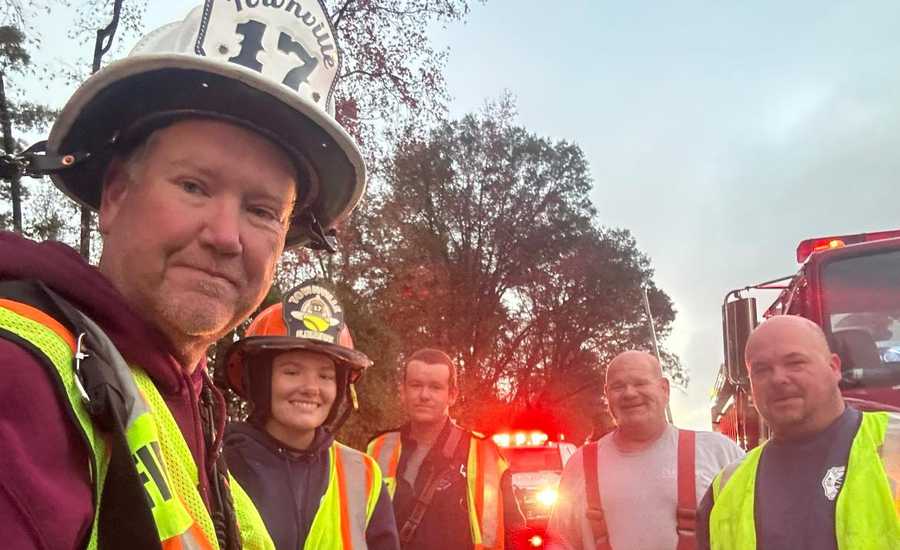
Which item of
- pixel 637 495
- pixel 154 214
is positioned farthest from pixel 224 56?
pixel 637 495

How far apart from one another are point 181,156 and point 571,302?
30.1 m

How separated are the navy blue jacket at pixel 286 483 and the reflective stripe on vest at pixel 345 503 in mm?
28

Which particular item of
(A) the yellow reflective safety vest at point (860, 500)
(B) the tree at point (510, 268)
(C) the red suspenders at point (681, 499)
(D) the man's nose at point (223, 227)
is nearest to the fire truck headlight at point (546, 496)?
(C) the red suspenders at point (681, 499)

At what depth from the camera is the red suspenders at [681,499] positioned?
12.2 feet

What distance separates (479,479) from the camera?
445 cm

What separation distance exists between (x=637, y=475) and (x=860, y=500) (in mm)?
1466

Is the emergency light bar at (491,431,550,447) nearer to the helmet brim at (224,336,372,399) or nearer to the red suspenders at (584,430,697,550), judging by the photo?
the red suspenders at (584,430,697,550)

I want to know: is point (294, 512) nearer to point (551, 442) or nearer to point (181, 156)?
point (181, 156)

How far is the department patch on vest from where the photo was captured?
2639 millimetres

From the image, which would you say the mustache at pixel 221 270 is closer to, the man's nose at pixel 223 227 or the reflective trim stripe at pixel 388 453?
the man's nose at pixel 223 227

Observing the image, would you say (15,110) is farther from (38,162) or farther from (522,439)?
(38,162)

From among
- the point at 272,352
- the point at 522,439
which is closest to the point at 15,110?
the point at 522,439

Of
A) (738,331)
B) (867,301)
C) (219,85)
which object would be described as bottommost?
(219,85)

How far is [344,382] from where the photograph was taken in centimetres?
335
